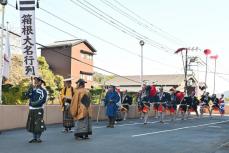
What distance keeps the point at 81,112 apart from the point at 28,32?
227 inches

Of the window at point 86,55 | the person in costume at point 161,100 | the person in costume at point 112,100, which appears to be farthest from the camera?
the window at point 86,55

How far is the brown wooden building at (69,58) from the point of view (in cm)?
5019

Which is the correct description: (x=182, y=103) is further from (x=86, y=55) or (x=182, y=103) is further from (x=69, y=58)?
(x=86, y=55)

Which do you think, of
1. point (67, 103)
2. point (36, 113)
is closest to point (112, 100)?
point (67, 103)

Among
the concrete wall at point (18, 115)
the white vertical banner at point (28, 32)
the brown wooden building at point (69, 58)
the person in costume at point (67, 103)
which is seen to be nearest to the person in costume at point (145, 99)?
the concrete wall at point (18, 115)

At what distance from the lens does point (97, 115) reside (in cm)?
2045

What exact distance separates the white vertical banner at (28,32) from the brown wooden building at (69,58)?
1319 inches

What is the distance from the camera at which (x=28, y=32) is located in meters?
15.6

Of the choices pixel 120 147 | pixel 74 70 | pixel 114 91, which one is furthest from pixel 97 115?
pixel 74 70

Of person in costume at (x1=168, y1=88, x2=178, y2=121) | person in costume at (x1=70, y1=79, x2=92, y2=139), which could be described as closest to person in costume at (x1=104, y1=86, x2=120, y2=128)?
person in costume at (x1=70, y1=79, x2=92, y2=139)

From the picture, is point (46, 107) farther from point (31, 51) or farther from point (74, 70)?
point (74, 70)

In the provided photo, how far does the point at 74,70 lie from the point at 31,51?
115 ft

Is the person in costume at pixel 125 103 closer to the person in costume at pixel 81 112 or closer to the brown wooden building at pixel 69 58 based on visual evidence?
the person in costume at pixel 81 112

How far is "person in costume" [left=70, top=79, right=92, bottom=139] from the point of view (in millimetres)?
11125
